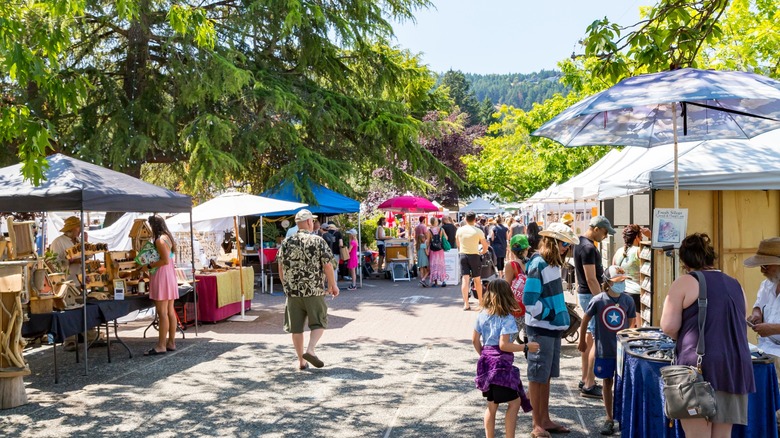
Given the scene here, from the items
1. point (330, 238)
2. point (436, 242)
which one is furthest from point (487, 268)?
point (330, 238)

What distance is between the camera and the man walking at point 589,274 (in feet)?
24.0

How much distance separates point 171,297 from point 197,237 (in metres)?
13.6

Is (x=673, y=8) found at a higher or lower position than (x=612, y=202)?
higher

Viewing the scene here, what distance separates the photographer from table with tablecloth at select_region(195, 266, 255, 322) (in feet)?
42.3

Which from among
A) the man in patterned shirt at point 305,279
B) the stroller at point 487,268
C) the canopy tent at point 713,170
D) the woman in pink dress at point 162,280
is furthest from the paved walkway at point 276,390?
the stroller at point 487,268

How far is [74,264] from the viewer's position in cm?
961

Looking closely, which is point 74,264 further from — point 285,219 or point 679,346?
point 285,219

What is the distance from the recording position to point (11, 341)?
297 inches

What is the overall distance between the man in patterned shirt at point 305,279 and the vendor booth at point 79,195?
2117 mm

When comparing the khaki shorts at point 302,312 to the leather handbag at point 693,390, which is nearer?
the leather handbag at point 693,390

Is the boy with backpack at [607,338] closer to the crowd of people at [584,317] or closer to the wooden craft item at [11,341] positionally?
the crowd of people at [584,317]

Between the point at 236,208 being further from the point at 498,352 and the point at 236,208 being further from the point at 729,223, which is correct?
the point at 498,352

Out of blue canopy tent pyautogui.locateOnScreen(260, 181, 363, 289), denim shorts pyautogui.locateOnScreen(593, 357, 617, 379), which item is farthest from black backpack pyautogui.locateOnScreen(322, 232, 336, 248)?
denim shorts pyautogui.locateOnScreen(593, 357, 617, 379)

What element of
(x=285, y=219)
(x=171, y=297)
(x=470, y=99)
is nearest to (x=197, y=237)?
(x=285, y=219)
